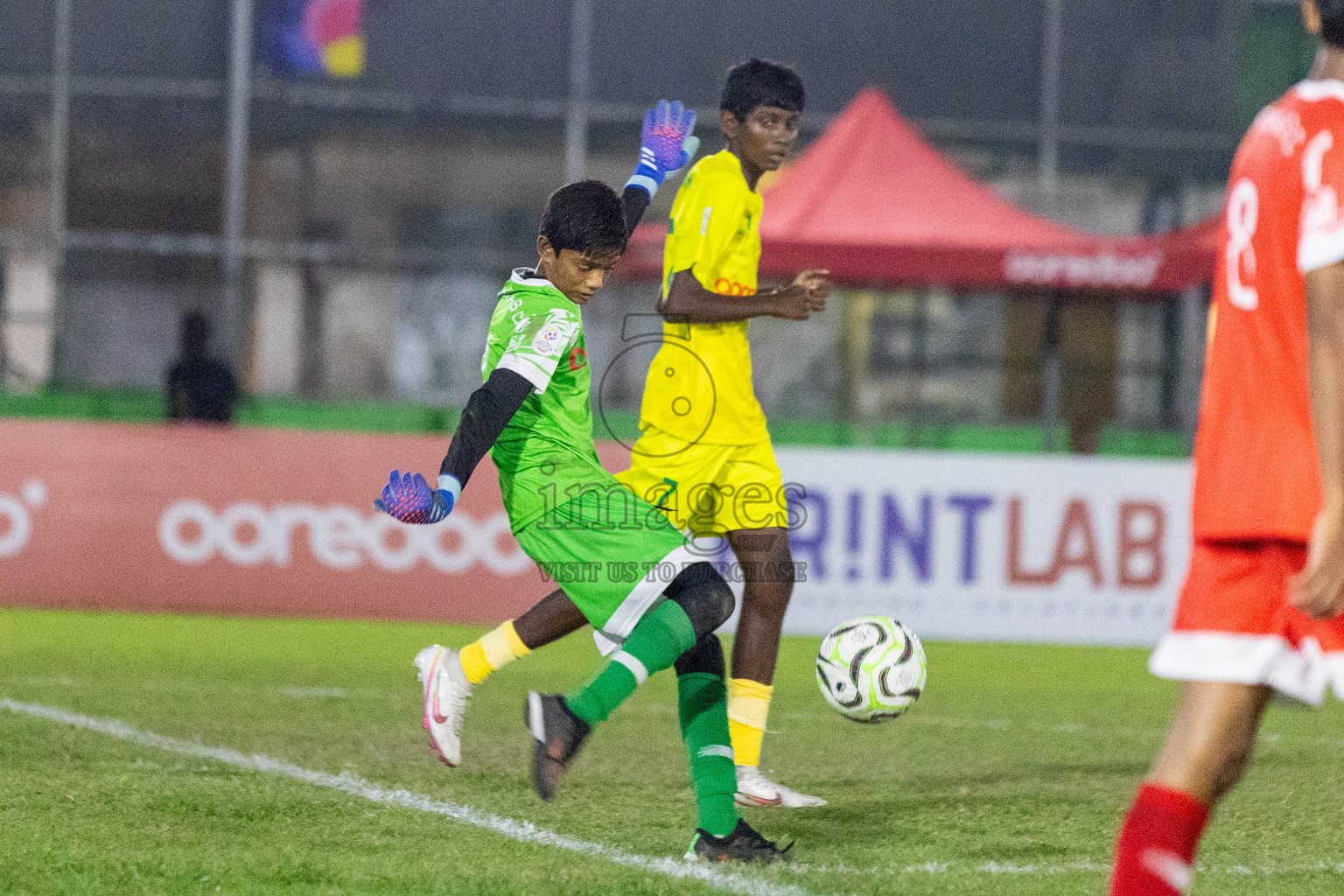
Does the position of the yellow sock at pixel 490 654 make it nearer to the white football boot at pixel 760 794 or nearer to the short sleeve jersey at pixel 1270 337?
the white football boot at pixel 760 794

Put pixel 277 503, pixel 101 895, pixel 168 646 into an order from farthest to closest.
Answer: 1. pixel 277 503
2. pixel 168 646
3. pixel 101 895

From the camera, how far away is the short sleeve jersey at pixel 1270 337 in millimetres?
2773

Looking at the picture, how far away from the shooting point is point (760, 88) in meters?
5.28

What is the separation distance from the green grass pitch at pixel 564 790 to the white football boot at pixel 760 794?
0.07 metres

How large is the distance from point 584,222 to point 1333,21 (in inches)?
78.2

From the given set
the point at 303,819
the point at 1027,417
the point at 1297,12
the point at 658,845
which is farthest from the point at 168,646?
the point at 1297,12

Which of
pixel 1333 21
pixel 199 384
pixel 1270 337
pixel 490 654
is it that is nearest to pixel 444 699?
pixel 490 654

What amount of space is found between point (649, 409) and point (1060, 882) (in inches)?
72.2

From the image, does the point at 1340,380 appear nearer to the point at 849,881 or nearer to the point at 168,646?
the point at 849,881

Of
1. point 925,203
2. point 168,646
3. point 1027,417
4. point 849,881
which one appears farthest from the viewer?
point 1027,417

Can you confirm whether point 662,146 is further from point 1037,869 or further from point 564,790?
point 1037,869

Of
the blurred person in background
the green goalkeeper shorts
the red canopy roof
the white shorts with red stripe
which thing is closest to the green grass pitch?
the green goalkeeper shorts

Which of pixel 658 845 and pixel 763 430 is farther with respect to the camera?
pixel 763 430

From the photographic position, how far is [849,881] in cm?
411
